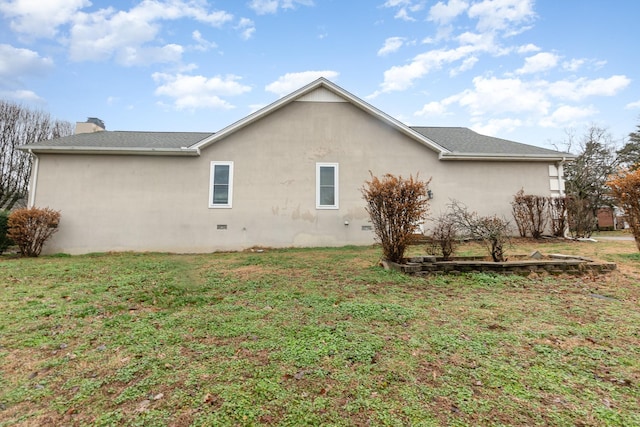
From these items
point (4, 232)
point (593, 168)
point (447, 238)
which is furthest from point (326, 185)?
point (593, 168)

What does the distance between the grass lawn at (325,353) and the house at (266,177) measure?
5477 mm

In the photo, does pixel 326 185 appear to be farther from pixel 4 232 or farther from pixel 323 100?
pixel 4 232

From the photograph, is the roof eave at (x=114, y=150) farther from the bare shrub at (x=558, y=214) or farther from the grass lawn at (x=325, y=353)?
the bare shrub at (x=558, y=214)

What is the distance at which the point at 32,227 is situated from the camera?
9.37 meters

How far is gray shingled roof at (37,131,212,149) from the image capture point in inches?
419

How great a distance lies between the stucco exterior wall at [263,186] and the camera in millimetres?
10398

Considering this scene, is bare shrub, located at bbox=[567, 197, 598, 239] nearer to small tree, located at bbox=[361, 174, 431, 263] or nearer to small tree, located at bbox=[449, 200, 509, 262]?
small tree, located at bbox=[449, 200, 509, 262]

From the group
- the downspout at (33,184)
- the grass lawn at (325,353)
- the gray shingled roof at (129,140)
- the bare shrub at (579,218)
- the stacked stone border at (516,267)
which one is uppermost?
the gray shingled roof at (129,140)

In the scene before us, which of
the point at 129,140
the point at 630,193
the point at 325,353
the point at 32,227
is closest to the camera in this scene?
the point at 325,353

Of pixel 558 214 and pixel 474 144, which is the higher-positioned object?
pixel 474 144

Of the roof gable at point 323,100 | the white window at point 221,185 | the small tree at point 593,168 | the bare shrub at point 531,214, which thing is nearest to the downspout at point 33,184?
the roof gable at point 323,100

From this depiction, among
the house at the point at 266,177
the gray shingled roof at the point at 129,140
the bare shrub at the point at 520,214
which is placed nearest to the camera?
the house at the point at 266,177

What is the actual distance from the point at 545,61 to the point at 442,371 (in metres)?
14.8

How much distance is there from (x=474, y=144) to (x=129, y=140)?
1426 centimetres
